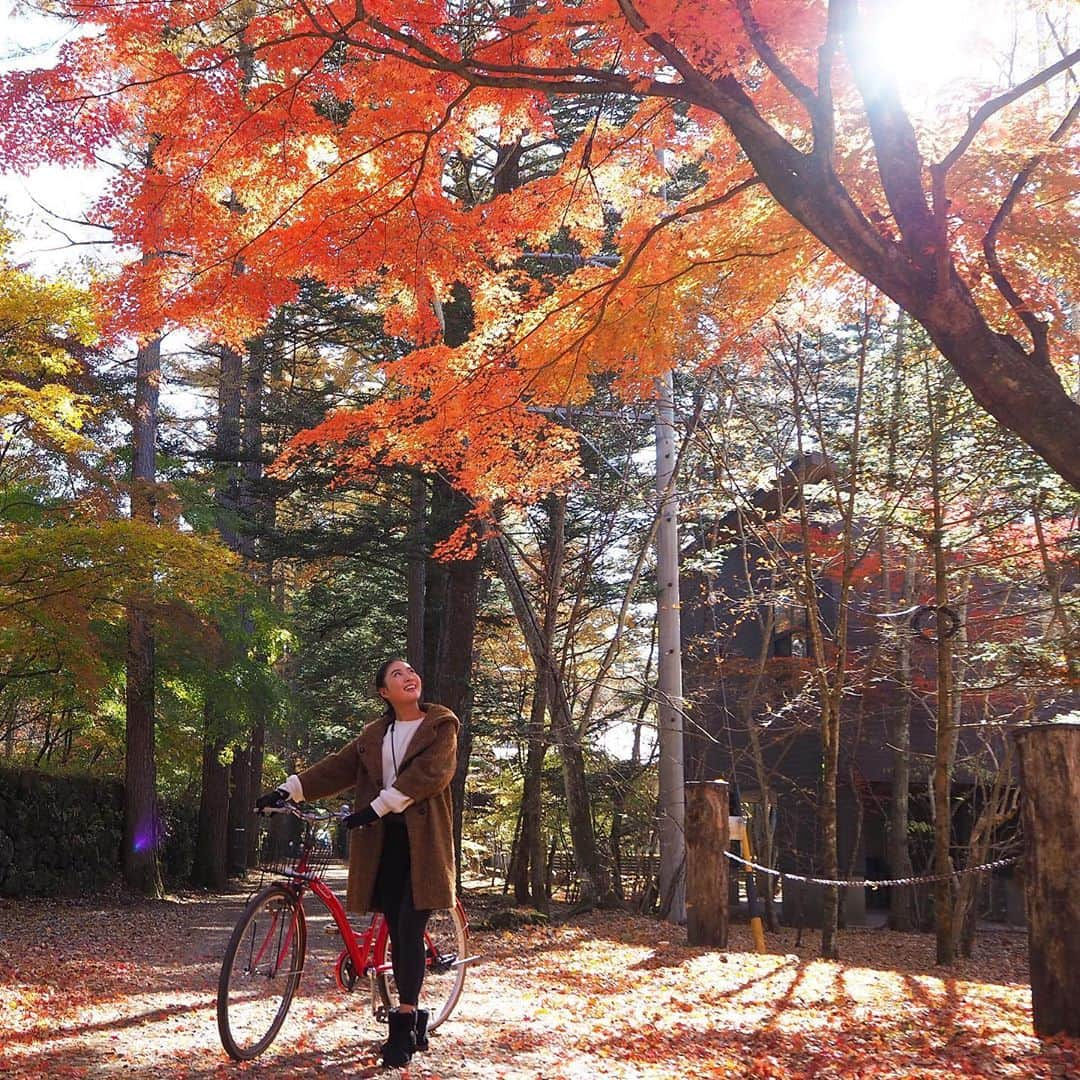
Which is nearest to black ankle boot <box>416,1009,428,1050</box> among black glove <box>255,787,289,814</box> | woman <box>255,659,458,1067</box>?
woman <box>255,659,458,1067</box>

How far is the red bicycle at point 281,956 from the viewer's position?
491 centimetres

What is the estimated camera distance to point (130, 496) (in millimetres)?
17125

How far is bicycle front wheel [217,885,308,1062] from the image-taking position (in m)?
4.86

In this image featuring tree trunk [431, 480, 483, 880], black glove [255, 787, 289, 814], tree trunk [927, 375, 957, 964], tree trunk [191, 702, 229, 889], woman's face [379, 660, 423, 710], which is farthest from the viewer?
tree trunk [191, 702, 229, 889]

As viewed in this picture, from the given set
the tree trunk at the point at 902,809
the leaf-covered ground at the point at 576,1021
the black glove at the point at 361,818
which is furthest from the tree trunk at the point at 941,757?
the black glove at the point at 361,818

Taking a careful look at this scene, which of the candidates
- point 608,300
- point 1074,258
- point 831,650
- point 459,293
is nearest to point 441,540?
point 459,293

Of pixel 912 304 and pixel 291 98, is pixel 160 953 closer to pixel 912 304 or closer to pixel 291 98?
pixel 291 98

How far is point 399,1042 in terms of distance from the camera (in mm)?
4891

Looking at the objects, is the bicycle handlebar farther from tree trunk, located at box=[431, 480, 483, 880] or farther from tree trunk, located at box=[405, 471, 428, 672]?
tree trunk, located at box=[405, 471, 428, 672]

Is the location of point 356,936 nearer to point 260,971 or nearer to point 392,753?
point 260,971

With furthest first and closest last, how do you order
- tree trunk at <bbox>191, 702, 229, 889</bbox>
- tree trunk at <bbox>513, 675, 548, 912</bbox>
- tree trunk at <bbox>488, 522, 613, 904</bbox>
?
tree trunk at <bbox>191, 702, 229, 889</bbox>, tree trunk at <bbox>513, 675, 548, 912</bbox>, tree trunk at <bbox>488, 522, 613, 904</bbox>

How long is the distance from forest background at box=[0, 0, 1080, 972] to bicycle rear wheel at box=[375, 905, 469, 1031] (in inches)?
146

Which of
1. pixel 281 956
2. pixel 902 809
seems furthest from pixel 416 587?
pixel 281 956

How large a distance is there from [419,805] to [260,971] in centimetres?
101
